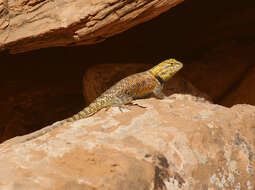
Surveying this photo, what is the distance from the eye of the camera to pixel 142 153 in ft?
8.13

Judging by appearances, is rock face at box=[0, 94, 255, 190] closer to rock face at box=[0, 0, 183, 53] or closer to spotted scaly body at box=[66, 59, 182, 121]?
spotted scaly body at box=[66, 59, 182, 121]

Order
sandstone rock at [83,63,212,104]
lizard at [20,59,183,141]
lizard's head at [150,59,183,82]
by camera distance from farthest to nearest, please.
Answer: sandstone rock at [83,63,212,104], lizard's head at [150,59,183,82], lizard at [20,59,183,141]

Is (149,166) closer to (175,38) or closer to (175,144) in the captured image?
(175,144)

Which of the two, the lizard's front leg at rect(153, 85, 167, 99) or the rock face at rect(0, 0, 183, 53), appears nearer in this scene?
the rock face at rect(0, 0, 183, 53)

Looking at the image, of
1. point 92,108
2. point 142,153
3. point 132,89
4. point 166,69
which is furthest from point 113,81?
point 142,153

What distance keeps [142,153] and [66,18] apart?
212 cm

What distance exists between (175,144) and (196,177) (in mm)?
336

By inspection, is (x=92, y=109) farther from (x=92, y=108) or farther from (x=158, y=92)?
(x=158, y=92)

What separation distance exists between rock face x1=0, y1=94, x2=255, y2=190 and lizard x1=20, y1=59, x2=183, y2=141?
0.47m

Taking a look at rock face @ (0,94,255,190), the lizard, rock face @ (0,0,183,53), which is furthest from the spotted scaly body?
rock face @ (0,0,183,53)

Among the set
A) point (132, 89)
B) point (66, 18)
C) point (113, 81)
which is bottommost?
point (113, 81)

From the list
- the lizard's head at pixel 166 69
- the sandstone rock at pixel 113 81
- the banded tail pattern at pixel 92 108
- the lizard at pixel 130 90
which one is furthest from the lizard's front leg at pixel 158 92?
the banded tail pattern at pixel 92 108

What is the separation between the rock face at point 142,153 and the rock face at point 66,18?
1182 millimetres

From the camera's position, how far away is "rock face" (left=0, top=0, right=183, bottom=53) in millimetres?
3754
